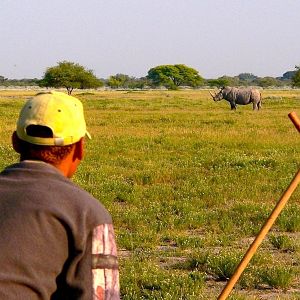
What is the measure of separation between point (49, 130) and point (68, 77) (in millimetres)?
83629

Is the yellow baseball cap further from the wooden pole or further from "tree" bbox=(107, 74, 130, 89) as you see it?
"tree" bbox=(107, 74, 130, 89)

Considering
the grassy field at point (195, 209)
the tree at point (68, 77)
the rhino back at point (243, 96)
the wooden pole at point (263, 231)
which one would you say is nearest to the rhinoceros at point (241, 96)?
the rhino back at point (243, 96)

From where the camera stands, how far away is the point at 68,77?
8525 centimetres

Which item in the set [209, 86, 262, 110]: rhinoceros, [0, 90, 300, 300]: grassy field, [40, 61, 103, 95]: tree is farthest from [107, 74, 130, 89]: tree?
[0, 90, 300, 300]: grassy field

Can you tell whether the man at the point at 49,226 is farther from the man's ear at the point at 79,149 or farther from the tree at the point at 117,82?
the tree at the point at 117,82

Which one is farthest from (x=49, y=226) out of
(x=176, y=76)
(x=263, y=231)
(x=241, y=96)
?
(x=176, y=76)

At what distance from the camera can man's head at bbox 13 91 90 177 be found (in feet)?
8.11

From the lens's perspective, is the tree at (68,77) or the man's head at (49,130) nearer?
the man's head at (49,130)

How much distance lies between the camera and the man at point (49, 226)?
7.62 ft

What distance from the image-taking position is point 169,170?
45.3 ft

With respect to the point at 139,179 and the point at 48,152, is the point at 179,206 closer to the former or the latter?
the point at 139,179

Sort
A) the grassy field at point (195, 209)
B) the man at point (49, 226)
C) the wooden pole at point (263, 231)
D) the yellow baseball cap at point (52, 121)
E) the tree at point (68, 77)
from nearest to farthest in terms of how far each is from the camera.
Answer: the man at point (49, 226) < the yellow baseball cap at point (52, 121) < the wooden pole at point (263, 231) < the grassy field at point (195, 209) < the tree at point (68, 77)

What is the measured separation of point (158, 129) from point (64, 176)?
73.7ft

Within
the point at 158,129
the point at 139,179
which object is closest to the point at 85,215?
the point at 139,179
